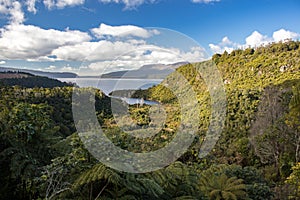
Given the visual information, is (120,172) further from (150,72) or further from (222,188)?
(222,188)

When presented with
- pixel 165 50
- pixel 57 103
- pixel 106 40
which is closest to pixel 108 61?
pixel 106 40

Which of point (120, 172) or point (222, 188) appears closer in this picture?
point (120, 172)

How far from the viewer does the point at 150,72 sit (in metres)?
3.54

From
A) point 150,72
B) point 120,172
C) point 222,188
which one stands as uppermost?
point 150,72

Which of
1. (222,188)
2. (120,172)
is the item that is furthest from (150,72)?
(222,188)

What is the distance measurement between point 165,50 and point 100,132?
48.5 inches

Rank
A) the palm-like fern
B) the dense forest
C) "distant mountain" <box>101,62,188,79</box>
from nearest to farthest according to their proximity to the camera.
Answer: the dense forest, "distant mountain" <box>101,62,188,79</box>, the palm-like fern

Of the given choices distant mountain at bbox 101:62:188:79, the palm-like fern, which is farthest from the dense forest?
distant mountain at bbox 101:62:188:79

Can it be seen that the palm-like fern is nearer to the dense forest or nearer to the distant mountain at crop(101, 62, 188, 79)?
the dense forest

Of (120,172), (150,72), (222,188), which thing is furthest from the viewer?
(222,188)

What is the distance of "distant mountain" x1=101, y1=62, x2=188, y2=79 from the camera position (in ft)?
10.2

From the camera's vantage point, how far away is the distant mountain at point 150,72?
3111 mm

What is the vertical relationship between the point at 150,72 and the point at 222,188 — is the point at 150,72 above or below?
above

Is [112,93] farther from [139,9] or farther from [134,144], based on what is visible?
[139,9]
